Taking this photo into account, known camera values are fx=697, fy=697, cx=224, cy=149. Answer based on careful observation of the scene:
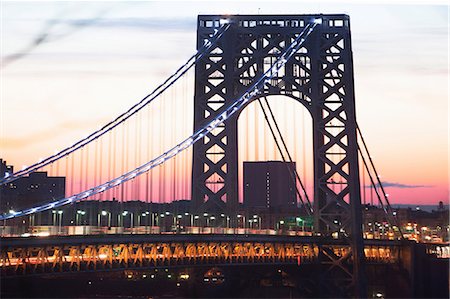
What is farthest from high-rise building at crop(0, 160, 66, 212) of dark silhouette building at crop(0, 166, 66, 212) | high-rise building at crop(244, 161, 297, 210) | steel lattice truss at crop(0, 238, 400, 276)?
steel lattice truss at crop(0, 238, 400, 276)

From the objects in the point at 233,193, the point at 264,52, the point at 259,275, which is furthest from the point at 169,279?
the point at 264,52

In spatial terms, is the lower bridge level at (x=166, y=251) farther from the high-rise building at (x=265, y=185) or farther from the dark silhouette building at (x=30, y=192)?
the high-rise building at (x=265, y=185)

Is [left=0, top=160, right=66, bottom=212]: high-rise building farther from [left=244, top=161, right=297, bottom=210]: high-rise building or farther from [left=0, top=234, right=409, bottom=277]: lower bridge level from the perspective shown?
[left=0, top=234, right=409, bottom=277]: lower bridge level

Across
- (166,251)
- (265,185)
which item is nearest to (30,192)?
(265,185)

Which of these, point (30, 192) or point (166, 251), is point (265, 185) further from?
point (166, 251)

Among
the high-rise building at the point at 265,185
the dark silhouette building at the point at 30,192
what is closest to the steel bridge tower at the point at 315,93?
the dark silhouette building at the point at 30,192

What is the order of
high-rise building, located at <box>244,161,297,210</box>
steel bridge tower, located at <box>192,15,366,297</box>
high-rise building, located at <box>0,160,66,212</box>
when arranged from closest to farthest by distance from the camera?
steel bridge tower, located at <box>192,15,366,297</box> → high-rise building, located at <box>0,160,66,212</box> → high-rise building, located at <box>244,161,297,210</box>
